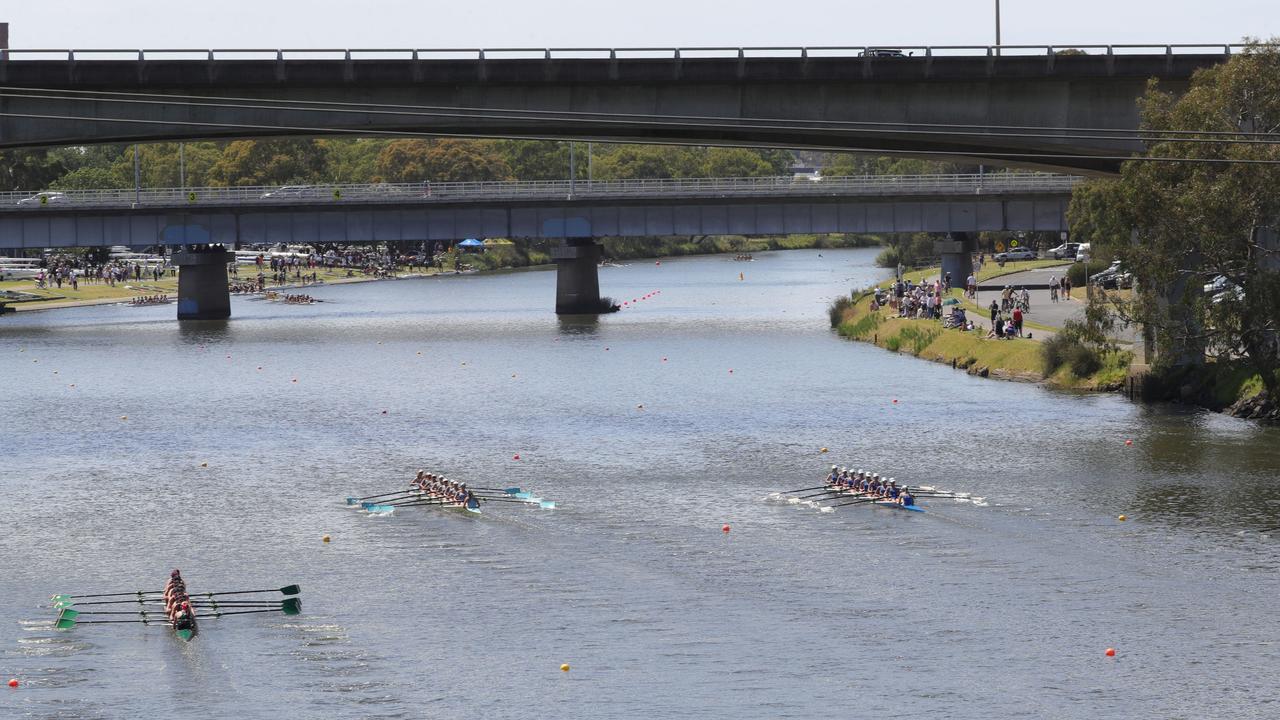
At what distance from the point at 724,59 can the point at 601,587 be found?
88.8 ft

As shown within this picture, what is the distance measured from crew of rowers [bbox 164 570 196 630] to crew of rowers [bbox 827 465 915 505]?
19.8 meters

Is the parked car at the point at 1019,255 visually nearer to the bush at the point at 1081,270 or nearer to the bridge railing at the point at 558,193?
the bush at the point at 1081,270

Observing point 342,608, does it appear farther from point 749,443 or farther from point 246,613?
point 749,443

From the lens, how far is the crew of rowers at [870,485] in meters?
48.9

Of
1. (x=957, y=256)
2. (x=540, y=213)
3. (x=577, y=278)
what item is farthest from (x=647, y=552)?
(x=957, y=256)

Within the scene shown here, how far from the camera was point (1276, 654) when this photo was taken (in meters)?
34.7

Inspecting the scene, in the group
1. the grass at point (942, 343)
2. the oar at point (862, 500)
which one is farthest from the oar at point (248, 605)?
the grass at point (942, 343)

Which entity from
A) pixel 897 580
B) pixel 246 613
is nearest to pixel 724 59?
pixel 897 580

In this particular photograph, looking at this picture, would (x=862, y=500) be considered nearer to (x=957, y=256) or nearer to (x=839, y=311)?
(x=839, y=311)

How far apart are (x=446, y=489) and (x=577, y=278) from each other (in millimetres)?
80268

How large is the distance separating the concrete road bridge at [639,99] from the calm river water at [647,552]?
10794 mm

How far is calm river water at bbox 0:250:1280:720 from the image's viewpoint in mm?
33281

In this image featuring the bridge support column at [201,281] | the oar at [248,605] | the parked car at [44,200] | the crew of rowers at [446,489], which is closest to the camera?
the oar at [248,605]

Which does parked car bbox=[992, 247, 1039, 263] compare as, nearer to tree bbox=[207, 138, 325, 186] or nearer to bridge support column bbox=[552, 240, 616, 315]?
bridge support column bbox=[552, 240, 616, 315]
